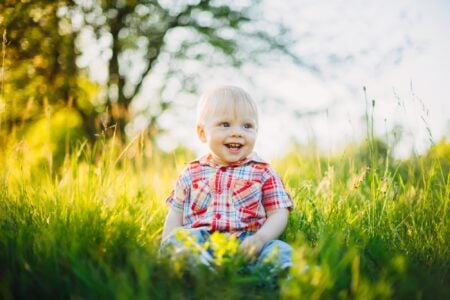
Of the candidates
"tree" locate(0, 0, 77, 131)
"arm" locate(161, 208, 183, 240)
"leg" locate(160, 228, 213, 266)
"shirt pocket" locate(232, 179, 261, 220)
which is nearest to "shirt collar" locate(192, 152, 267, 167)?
"shirt pocket" locate(232, 179, 261, 220)

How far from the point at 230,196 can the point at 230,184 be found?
0.07 m

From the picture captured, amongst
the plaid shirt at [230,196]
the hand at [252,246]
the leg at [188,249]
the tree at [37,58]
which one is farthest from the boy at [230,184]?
the tree at [37,58]

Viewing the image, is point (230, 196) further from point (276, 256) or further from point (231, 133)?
point (276, 256)

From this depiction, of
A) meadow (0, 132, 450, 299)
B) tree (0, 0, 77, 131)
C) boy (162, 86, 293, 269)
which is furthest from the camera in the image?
tree (0, 0, 77, 131)

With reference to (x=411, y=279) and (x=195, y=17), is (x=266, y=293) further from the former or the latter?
(x=195, y=17)

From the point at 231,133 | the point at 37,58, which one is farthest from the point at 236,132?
the point at 37,58

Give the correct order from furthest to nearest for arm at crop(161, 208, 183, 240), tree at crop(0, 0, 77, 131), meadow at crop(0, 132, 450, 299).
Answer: tree at crop(0, 0, 77, 131)
arm at crop(161, 208, 183, 240)
meadow at crop(0, 132, 450, 299)

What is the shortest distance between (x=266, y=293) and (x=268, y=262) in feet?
0.51

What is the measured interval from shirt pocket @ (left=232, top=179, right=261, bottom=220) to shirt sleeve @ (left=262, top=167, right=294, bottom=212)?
1.7 inches

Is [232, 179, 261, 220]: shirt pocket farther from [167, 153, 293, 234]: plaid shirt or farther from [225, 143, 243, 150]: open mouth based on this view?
[225, 143, 243, 150]: open mouth

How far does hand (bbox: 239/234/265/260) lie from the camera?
205cm

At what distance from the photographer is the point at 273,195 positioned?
2.54m

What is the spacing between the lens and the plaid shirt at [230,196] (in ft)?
8.18

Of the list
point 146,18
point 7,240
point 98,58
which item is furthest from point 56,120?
point 7,240
